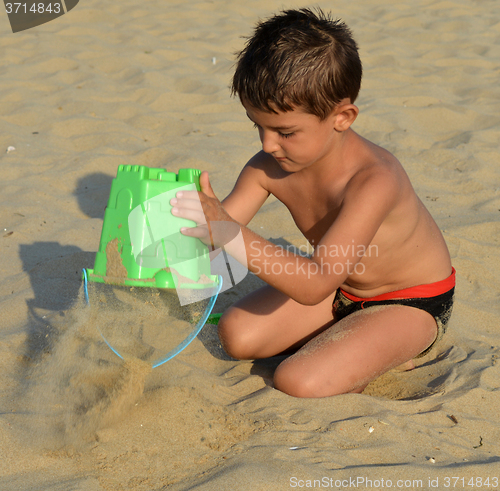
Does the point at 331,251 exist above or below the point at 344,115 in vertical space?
below

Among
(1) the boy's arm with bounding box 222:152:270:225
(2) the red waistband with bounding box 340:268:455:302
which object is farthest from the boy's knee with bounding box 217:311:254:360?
(2) the red waistband with bounding box 340:268:455:302

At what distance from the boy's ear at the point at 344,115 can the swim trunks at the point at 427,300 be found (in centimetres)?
71

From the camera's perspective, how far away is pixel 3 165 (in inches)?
130

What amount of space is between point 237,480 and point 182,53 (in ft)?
15.4

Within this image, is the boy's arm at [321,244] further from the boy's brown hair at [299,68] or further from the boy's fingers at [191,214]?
the boy's brown hair at [299,68]

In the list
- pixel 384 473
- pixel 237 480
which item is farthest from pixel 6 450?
pixel 384 473

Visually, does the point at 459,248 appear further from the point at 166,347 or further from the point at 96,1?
the point at 96,1

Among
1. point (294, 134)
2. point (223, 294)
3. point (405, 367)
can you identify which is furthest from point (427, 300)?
point (223, 294)

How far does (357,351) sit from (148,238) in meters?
0.90

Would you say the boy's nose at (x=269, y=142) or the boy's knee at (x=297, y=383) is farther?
the boy's knee at (x=297, y=383)

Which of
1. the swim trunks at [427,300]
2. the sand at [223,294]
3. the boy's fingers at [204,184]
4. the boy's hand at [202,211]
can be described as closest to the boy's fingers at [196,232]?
Result: the boy's hand at [202,211]

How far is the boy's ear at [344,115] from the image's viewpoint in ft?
5.56

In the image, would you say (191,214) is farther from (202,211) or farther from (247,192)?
(247,192)

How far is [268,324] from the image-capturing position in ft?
7.10
